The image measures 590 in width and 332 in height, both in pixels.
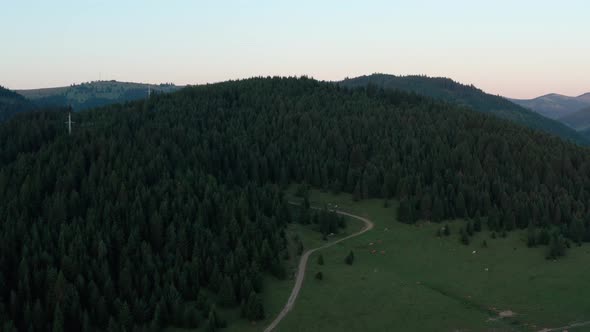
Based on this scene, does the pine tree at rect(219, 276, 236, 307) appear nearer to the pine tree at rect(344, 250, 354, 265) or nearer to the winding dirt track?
the winding dirt track

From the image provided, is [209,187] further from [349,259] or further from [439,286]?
[439,286]

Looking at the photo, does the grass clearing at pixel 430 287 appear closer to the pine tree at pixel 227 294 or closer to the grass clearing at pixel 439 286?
the grass clearing at pixel 439 286

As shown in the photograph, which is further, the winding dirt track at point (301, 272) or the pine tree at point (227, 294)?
the pine tree at point (227, 294)

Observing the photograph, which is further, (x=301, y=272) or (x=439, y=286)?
(x=301, y=272)

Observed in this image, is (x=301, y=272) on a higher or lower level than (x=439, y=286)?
lower

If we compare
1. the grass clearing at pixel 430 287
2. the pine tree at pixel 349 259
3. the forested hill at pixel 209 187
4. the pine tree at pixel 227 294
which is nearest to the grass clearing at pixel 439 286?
the grass clearing at pixel 430 287

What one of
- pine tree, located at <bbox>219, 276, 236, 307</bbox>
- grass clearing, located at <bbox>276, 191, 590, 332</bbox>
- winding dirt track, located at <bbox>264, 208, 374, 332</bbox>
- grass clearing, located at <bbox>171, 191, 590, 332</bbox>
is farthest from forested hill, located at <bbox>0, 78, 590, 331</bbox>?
grass clearing, located at <bbox>276, 191, 590, 332</bbox>

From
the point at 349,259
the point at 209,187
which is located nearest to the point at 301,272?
the point at 349,259

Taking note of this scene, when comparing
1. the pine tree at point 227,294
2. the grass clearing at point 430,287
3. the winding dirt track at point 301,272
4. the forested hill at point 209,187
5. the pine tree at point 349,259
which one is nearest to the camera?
the grass clearing at point 430,287

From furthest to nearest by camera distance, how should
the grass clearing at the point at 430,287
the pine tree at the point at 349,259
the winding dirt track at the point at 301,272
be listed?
the pine tree at the point at 349,259 < the winding dirt track at the point at 301,272 < the grass clearing at the point at 430,287
